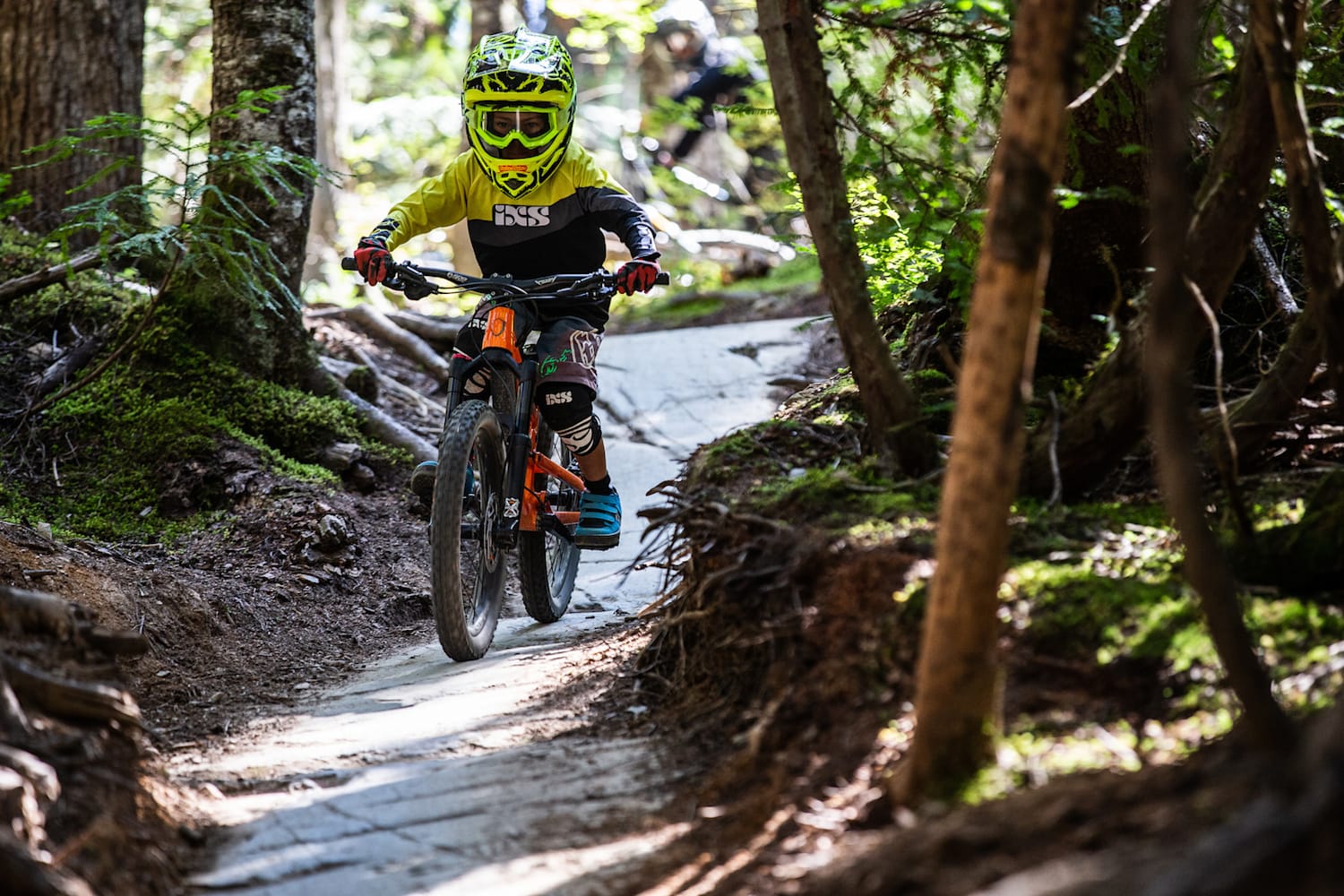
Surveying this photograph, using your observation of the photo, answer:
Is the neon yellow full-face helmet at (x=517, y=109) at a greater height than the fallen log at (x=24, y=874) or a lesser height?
greater

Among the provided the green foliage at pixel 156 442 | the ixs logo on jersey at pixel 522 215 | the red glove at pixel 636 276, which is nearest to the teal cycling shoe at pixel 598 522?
the red glove at pixel 636 276

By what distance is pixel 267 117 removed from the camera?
24.3 feet

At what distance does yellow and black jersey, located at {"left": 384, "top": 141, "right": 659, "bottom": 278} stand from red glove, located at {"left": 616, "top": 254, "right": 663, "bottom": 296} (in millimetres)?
374

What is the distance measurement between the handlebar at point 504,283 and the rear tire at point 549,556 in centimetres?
76

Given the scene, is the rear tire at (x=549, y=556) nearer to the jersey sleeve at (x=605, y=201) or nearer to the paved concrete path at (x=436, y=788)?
Result: the paved concrete path at (x=436, y=788)

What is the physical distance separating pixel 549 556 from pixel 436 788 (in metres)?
2.78

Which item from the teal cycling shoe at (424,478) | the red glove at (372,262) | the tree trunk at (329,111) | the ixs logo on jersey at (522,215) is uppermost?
the tree trunk at (329,111)

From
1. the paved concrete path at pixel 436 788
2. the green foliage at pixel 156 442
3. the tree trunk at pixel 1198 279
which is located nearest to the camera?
the paved concrete path at pixel 436 788

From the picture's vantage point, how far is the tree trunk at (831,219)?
→ 154 inches

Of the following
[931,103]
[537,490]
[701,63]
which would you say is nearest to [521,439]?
[537,490]

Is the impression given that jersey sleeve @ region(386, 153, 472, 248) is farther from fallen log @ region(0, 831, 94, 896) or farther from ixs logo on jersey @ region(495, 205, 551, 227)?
fallen log @ region(0, 831, 94, 896)

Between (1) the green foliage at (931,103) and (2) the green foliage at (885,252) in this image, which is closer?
(1) the green foliage at (931,103)

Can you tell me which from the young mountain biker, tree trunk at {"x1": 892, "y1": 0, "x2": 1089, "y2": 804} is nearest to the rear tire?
the young mountain biker

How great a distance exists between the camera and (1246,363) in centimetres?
481
